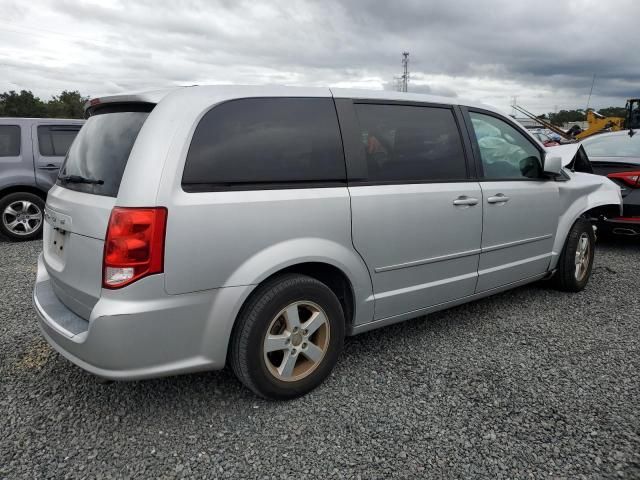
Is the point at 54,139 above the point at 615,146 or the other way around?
the other way around

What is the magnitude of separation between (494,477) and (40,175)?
7.11 metres

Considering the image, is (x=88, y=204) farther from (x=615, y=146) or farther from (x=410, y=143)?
(x=615, y=146)

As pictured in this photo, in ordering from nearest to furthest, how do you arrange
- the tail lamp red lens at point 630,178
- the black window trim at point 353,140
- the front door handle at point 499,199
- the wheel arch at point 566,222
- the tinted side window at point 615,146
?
1. the black window trim at point 353,140
2. the front door handle at point 499,199
3. the wheel arch at point 566,222
4. the tail lamp red lens at point 630,178
5. the tinted side window at point 615,146

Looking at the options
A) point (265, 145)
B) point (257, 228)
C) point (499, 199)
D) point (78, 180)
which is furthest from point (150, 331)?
point (499, 199)

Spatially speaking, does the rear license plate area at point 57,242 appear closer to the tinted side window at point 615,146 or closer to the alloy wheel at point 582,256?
the alloy wheel at point 582,256

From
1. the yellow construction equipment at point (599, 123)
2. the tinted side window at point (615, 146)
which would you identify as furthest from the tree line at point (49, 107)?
the tinted side window at point (615, 146)

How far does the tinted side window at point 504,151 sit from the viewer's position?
3684 millimetres

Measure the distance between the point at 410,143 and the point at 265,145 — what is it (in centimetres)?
107

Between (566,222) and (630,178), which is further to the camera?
(630,178)

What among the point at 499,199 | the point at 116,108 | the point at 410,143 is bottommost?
the point at 499,199

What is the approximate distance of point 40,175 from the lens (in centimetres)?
715

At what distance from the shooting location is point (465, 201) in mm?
3383

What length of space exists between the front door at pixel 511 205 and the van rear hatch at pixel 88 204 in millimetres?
2364

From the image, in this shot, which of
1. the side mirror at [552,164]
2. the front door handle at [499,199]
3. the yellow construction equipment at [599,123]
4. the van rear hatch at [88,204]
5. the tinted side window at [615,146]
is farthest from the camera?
the yellow construction equipment at [599,123]
